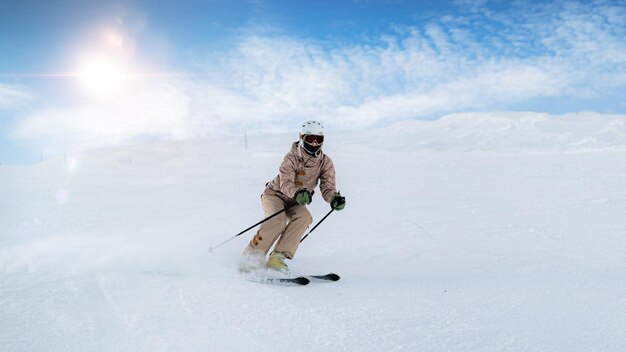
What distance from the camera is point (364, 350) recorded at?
2.63 meters

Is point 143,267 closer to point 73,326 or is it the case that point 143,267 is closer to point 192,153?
point 73,326

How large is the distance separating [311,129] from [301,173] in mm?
503

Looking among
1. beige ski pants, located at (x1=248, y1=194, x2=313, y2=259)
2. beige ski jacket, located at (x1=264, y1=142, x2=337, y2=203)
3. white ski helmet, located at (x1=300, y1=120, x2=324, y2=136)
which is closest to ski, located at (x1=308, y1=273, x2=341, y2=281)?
beige ski pants, located at (x1=248, y1=194, x2=313, y2=259)

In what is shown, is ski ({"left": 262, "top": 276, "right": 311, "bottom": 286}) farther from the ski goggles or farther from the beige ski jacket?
the ski goggles

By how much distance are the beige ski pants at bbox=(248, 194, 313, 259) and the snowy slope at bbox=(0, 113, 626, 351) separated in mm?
383

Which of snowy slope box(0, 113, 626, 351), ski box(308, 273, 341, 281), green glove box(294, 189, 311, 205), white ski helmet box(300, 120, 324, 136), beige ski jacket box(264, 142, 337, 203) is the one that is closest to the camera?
snowy slope box(0, 113, 626, 351)

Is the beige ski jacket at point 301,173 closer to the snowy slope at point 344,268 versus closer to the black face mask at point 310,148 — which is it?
the black face mask at point 310,148

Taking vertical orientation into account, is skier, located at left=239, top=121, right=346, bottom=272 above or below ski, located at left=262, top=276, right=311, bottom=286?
above

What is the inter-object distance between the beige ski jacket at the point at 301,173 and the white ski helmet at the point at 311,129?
212mm

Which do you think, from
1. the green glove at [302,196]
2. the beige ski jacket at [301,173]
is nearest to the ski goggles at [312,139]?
the beige ski jacket at [301,173]

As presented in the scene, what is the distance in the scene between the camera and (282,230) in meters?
4.91

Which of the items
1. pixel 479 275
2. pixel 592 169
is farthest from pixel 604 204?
pixel 592 169

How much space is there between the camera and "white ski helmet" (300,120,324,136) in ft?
15.2

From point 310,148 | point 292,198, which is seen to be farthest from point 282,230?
point 310,148
